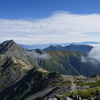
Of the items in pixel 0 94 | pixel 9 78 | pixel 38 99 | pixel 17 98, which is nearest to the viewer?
pixel 38 99

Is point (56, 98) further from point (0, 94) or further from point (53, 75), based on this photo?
point (0, 94)

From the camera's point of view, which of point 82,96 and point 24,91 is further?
point 24,91

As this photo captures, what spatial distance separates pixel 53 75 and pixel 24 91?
3164cm

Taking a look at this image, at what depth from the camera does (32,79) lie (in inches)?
5866

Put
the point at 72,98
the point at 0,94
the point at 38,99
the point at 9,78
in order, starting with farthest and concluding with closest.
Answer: the point at 9,78 < the point at 0,94 < the point at 38,99 < the point at 72,98

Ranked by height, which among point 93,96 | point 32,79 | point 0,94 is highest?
point 93,96

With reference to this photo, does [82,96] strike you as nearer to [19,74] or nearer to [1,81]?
[19,74]

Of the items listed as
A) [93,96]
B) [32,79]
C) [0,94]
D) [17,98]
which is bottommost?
[0,94]

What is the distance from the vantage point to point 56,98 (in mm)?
41562

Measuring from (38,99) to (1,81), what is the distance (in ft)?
420

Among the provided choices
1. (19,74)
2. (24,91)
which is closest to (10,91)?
(24,91)

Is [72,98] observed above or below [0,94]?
above

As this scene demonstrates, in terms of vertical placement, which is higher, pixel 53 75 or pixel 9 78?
pixel 53 75

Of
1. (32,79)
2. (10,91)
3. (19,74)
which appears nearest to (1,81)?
(19,74)
